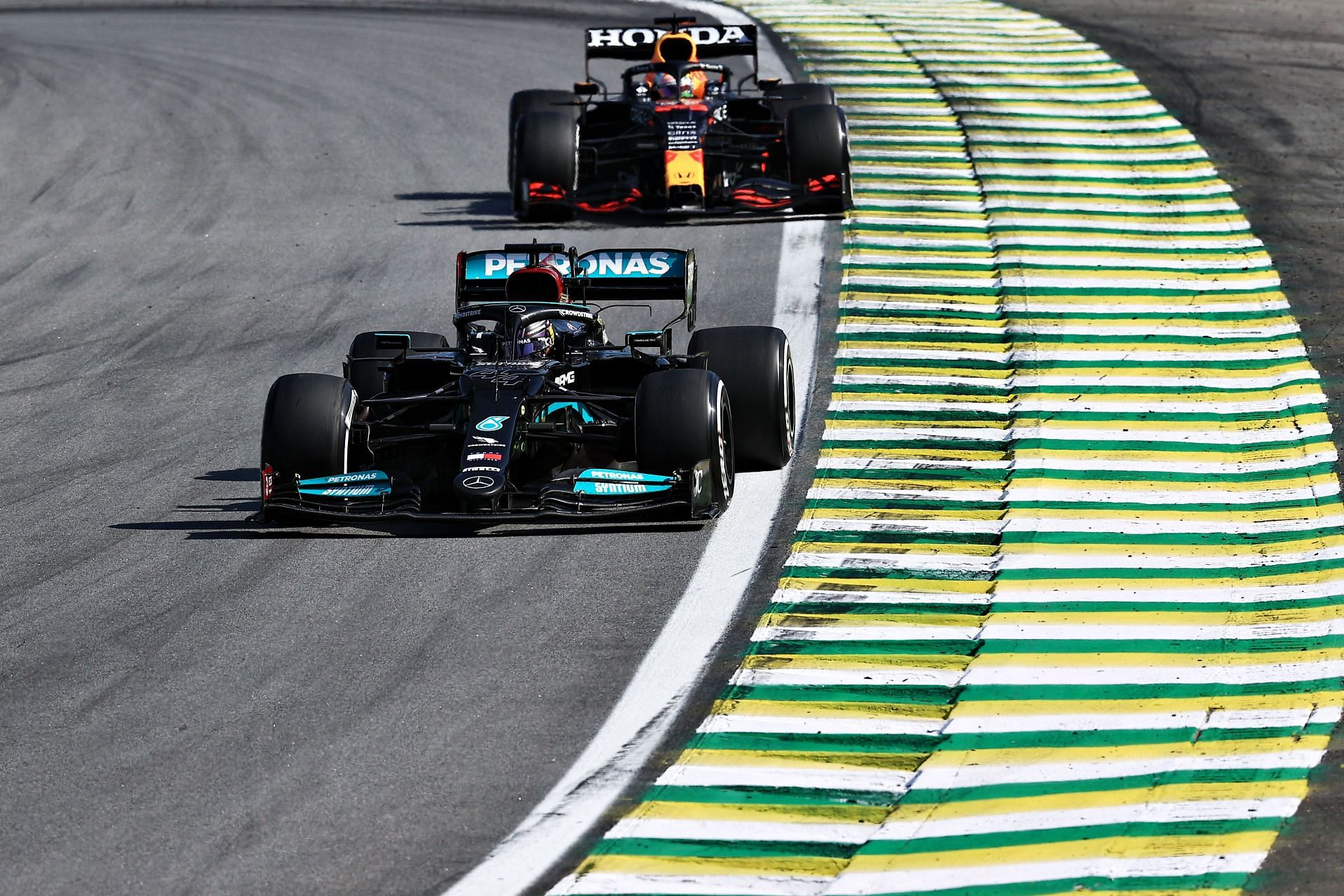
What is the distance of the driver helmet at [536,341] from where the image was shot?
13.6m

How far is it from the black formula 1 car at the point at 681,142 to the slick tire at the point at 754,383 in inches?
318

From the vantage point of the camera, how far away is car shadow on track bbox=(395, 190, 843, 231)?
22.0m

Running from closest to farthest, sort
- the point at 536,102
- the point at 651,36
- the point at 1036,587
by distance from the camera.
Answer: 1. the point at 1036,587
2. the point at 651,36
3. the point at 536,102

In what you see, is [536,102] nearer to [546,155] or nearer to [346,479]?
[546,155]

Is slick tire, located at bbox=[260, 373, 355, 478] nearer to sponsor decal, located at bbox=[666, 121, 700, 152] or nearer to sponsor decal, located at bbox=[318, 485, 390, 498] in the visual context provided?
sponsor decal, located at bbox=[318, 485, 390, 498]

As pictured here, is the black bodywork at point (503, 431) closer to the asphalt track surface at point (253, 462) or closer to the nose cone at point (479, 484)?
the nose cone at point (479, 484)

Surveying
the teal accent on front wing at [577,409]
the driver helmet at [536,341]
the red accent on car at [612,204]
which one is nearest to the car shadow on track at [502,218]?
the red accent on car at [612,204]

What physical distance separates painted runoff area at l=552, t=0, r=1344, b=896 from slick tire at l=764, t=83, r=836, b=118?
1293 millimetres

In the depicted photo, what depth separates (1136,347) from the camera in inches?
664

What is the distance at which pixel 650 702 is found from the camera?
9.91 m

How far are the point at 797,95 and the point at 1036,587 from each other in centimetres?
1231

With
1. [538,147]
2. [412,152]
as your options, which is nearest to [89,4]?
[412,152]

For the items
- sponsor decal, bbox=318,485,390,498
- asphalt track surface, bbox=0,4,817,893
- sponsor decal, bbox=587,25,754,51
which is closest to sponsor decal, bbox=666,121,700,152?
asphalt track surface, bbox=0,4,817,893

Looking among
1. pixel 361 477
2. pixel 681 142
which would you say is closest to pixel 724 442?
pixel 361 477
